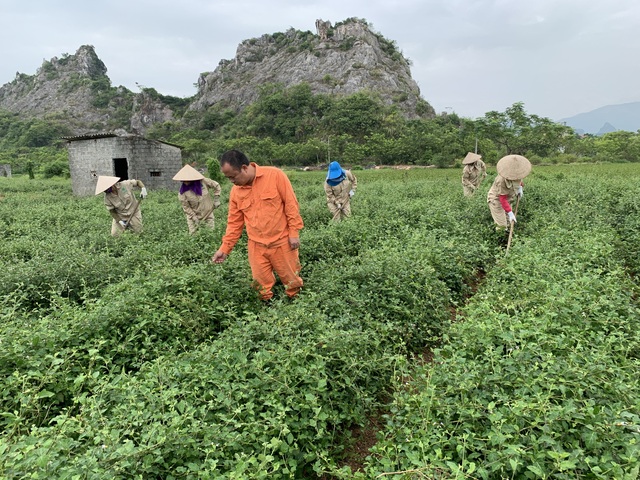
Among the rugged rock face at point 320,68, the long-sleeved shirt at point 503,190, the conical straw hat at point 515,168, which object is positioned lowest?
the long-sleeved shirt at point 503,190

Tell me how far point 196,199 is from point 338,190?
3.03 meters

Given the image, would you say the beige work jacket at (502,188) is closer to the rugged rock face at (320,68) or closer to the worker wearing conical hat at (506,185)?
the worker wearing conical hat at (506,185)

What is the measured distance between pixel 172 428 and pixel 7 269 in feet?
12.7

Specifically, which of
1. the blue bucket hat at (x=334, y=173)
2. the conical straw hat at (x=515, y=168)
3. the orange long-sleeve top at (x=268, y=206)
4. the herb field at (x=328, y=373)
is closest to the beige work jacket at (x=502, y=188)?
the conical straw hat at (x=515, y=168)

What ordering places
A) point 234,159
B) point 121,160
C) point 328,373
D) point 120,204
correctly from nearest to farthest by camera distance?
point 328,373
point 234,159
point 120,204
point 121,160

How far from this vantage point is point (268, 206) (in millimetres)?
4480

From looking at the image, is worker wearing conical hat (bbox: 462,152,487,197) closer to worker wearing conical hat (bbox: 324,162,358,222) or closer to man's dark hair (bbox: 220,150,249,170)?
worker wearing conical hat (bbox: 324,162,358,222)

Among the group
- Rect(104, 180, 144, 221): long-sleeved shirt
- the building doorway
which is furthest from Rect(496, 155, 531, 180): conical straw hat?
the building doorway

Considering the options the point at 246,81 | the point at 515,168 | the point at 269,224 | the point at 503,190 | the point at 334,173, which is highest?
the point at 246,81

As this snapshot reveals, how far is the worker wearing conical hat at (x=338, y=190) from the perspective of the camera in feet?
28.0

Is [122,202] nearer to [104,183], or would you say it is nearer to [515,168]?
[104,183]

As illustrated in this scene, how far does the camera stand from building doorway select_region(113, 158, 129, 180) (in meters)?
21.0

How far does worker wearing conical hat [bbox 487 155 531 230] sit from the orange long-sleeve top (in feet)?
13.8

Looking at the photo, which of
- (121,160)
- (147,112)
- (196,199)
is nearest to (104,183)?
(196,199)
